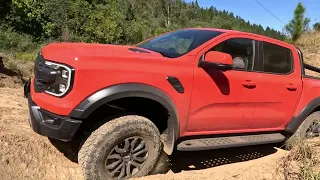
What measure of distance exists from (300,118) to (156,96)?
9.11 feet

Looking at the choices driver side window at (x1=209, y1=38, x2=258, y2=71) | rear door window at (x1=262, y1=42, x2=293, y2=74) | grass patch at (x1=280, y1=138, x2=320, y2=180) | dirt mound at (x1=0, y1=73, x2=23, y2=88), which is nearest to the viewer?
grass patch at (x1=280, y1=138, x2=320, y2=180)

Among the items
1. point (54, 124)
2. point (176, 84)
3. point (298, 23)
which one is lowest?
point (54, 124)

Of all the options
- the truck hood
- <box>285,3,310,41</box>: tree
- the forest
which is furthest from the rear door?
the forest

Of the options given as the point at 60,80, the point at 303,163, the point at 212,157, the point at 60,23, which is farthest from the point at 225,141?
the point at 60,23

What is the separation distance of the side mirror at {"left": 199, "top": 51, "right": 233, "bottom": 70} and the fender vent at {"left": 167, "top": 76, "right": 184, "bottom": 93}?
0.38 metres

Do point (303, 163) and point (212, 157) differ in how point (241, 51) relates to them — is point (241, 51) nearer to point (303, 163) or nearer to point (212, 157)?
point (212, 157)

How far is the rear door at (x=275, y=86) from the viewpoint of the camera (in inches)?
191

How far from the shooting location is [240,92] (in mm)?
4523

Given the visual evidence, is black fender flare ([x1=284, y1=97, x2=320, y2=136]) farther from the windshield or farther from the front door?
the windshield

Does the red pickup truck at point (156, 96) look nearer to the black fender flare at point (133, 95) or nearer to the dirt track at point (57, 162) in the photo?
the black fender flare at point (133, 95)

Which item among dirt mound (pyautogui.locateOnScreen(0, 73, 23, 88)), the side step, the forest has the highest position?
the side step

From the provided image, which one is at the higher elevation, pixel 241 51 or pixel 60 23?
pixel 241 51

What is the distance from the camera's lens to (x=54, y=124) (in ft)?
11.5

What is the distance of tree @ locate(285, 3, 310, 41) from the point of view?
781 inches
